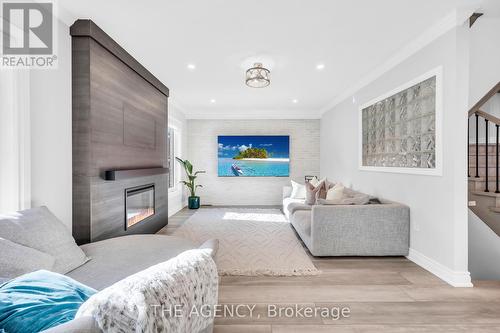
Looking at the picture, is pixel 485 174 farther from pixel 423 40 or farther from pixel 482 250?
pixel 423 40

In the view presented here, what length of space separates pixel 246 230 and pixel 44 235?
2881mm

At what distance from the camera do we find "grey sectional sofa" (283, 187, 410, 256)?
2920mm

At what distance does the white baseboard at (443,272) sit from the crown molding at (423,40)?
2.32 m

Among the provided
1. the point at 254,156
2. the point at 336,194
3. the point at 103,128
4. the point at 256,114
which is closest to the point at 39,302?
the point at 103,128

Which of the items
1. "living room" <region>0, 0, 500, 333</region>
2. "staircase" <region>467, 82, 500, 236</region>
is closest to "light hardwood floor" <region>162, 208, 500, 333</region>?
"living room" <region>0, 0, 500, 333</region>

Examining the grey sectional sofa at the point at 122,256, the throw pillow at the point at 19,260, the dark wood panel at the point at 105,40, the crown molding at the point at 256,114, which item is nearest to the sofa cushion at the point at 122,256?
the grey sectional sofa at the point at 122,256

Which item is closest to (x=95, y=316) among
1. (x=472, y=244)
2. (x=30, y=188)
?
(x=30, y=188)

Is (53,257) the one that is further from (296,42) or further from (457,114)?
(457,114)

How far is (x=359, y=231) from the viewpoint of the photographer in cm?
295

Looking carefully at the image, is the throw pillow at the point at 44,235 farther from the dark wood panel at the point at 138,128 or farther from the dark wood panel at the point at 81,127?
the dark wood panel at the point at 138,128

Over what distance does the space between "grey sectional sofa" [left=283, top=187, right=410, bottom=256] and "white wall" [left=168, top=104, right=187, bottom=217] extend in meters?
3.57

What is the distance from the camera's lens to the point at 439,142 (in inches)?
96.1

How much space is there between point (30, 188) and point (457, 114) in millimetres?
3818

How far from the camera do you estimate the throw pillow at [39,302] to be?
78 cm
